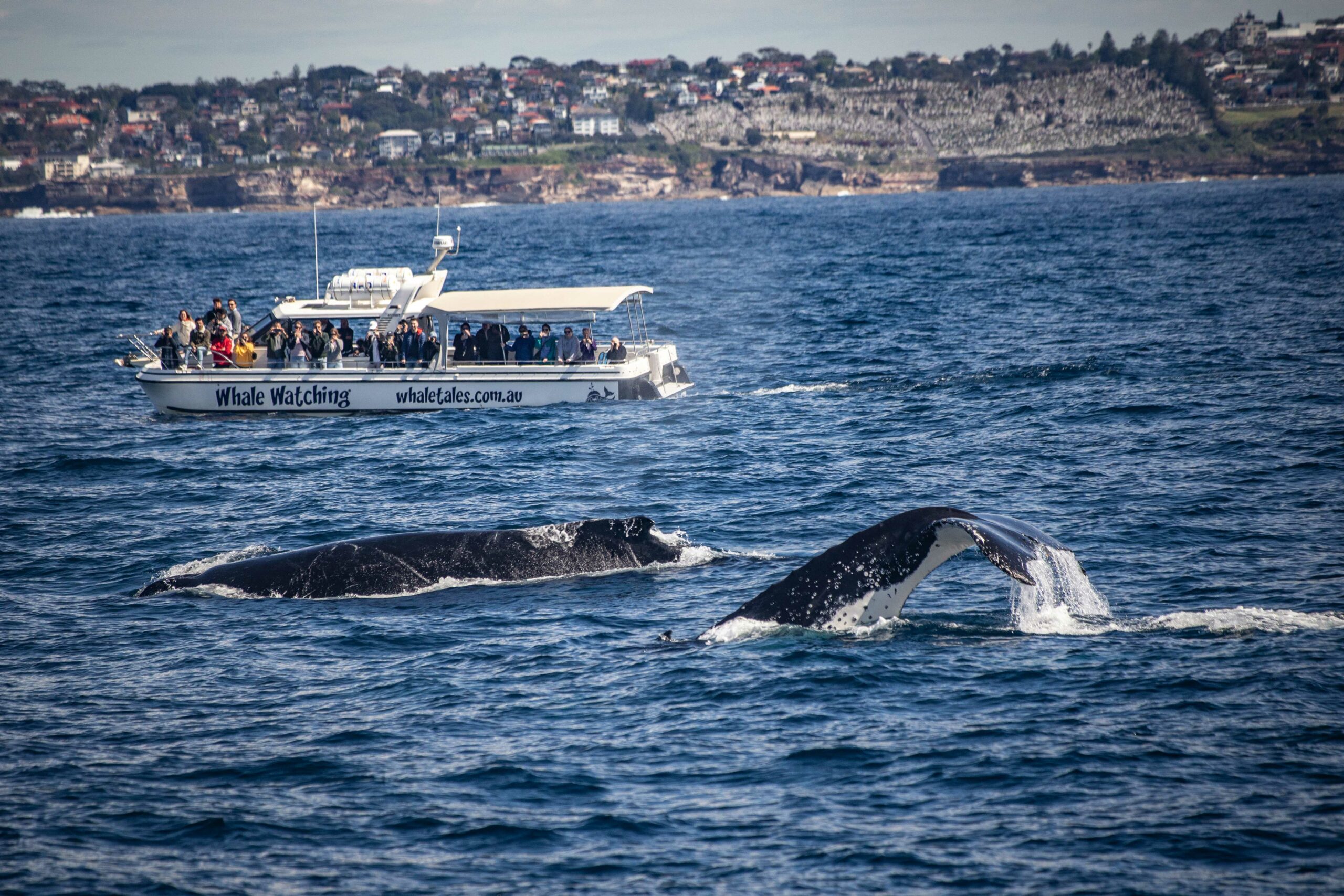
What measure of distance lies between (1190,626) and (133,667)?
11399mm

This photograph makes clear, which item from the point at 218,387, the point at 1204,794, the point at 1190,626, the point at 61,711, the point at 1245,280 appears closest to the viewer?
the point at 1204,794

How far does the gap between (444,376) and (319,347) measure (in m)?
3.21

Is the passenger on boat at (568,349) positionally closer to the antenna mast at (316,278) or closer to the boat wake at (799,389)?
the boat wake at (799,389)

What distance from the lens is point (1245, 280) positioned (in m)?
51.6

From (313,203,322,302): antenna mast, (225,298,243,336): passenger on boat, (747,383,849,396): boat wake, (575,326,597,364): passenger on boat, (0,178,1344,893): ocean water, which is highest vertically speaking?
(313,203,322,302): antenna mast

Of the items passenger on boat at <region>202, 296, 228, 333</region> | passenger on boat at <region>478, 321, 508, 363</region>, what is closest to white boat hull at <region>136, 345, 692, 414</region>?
passenger on boat at <region>478, 321, 508, 363</region>

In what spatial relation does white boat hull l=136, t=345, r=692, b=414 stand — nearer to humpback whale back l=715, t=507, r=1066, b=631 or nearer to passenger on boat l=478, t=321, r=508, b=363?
passenger on boat l=478, t=321, r=508, b=363

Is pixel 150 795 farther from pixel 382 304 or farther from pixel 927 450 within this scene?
pixel 382 304

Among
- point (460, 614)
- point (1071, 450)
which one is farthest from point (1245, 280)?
point (460, 614)

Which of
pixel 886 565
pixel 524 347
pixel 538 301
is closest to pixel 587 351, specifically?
pixel 524 347

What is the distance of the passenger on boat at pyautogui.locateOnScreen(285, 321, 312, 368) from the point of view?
30344mm

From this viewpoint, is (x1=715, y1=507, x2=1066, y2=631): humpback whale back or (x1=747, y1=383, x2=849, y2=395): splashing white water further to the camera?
(x1=747, y1=383, x2=849, y2=395): splashing white water

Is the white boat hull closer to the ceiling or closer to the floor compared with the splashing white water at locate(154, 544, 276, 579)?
closer to the ceiling

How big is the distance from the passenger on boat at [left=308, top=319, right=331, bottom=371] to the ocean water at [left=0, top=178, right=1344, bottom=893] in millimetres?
1753
